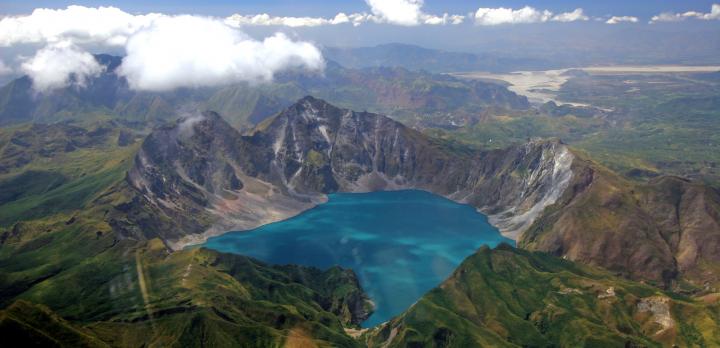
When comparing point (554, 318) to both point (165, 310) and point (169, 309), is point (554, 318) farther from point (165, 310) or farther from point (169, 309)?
point (165, 310)

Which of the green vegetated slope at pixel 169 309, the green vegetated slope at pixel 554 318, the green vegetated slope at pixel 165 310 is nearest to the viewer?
the green vegetated slope at pixel 165 310

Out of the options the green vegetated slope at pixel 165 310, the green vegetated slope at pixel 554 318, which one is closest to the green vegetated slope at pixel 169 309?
the green vegetated slope at pixel 165 310

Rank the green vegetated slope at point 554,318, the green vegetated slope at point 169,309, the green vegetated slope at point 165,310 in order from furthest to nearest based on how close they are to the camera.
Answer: the green vegetated slope at point 554,318 < the green vegetated slope at point 169,309 < the green vegetated slope at point 165,310

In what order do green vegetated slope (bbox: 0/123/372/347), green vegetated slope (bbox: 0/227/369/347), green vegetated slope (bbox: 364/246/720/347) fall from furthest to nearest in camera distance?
green vegetated slope (bbox: 364/246/720/347)
green vegetated slope (bbox: 0/227/369/347)
green vegetated slope (bbox: 0/123/372/347)

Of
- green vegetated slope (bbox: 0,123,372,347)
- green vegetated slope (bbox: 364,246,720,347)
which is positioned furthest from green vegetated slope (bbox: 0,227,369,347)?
green vegetated slope (bbox: 364,246,720,347)

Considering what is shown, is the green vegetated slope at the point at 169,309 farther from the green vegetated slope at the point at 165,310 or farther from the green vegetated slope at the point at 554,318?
the green vegetated slope at the point at 554,318

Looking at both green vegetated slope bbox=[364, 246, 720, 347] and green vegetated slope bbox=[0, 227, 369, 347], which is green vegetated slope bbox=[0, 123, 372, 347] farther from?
green vegetated slope bbox=[364, 246, 720, 347]

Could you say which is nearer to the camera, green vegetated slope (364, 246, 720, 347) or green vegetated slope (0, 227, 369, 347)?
green vegetated slope (0, 227, 369, 347)

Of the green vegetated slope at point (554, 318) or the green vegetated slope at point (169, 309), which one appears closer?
the green vegetated slope at point (169, 309)
